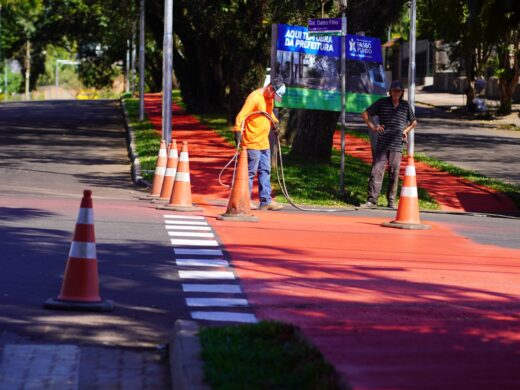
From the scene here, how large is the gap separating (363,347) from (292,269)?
4007mm

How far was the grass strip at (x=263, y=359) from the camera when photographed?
588 centimetres

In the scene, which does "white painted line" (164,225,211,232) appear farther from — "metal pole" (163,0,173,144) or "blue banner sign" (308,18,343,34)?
"metal pole" (163,0,173,144)

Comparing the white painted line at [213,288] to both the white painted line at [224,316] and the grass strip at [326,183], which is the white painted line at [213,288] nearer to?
the white painted line at [224,316]

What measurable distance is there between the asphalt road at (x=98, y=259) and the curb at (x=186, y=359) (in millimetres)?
161

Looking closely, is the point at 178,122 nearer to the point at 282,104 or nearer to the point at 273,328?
the point at 282,104

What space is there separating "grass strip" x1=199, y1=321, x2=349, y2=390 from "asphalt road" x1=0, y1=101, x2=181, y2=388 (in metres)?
0.44

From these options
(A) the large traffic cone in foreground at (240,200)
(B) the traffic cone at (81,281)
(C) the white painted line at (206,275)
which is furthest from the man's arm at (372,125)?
(B) the traffic cone at (81,281)

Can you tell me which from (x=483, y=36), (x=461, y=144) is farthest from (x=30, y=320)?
(x=461, y=144)

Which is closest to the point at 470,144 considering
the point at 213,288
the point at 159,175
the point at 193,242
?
the point at 159,175

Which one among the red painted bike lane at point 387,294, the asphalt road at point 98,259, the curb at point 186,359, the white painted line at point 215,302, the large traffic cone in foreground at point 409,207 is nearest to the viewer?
the curb at point 186,359

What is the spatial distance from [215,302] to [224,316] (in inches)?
23.1

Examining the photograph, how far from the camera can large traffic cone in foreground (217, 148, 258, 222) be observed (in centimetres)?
1494

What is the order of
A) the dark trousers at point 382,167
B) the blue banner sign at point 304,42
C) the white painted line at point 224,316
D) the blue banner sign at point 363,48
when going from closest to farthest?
the white painted line at point 224,316, the dark trousers at point 382,167, the blue banner sign at point 304,42, the blue banner sign at point 363,48

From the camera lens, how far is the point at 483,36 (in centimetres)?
505
